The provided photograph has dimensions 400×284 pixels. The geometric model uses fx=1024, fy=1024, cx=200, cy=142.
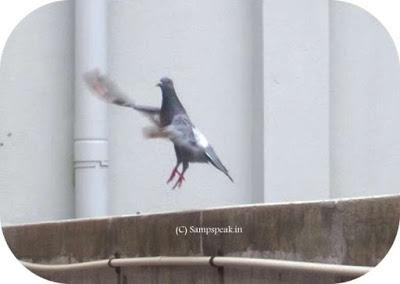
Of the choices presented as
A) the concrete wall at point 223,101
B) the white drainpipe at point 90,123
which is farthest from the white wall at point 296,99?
the white drainpipe at point 90,123

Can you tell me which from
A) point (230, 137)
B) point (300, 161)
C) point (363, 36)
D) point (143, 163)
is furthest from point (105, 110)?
point (363, 36)

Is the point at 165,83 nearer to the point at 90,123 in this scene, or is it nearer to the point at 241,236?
the point at 90,123

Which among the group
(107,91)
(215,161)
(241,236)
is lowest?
(241,236)

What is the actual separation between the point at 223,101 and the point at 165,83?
3.9 inches

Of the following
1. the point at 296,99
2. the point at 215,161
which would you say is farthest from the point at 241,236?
the point at 296,99

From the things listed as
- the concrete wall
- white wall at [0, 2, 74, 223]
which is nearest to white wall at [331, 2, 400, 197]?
the concrete wall

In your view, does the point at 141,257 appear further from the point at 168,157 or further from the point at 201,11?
the point at 201,11

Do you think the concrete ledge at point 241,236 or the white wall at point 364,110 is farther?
the white wall at point 364,110

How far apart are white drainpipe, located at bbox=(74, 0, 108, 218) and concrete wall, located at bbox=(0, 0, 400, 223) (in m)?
0.01

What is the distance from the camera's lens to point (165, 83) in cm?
165

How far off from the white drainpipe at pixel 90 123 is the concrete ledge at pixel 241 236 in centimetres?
4

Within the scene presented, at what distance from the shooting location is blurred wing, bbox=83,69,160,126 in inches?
65.3

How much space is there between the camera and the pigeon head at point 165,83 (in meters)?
1.65

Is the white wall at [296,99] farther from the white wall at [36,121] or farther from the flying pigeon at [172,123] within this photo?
the white wall at [36,121]
